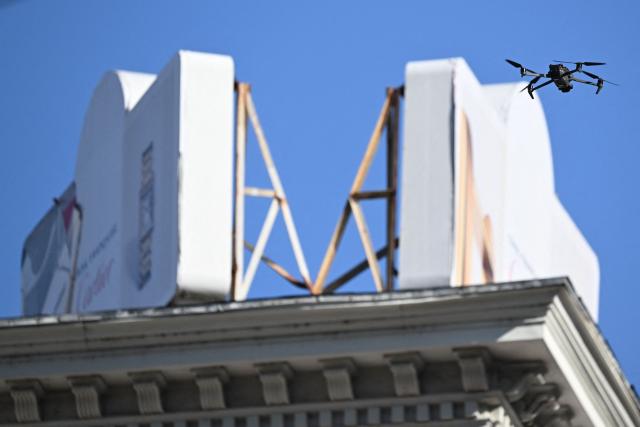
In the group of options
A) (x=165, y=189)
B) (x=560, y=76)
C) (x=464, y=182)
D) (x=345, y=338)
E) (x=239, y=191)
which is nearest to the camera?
(x=560, y=76)

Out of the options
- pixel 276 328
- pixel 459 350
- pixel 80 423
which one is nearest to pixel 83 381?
pixel 80 423

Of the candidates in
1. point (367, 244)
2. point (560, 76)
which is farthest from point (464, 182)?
point (560, 76)

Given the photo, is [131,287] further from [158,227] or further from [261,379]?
[261,379]

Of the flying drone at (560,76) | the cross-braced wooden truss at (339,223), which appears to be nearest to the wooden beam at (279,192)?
the cross-braced wooden truss at (339,223)

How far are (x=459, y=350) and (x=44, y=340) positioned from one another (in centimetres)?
638

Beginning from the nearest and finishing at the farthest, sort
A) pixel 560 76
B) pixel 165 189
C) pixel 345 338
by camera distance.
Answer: pixel 560 76 < pixel 345 338 < pixel 165 189

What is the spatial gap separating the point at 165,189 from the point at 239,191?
1191 millimetres

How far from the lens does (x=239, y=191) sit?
44906 mm

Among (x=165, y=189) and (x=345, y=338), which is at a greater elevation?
(x=165, y=189)

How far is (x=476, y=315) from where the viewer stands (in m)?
38.5

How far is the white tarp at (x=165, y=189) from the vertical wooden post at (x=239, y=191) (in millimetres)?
623

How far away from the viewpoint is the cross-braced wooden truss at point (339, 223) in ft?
145

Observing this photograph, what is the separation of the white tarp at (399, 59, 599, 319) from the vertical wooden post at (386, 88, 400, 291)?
54.6 inches

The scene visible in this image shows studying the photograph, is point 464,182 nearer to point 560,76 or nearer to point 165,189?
point 165,189
